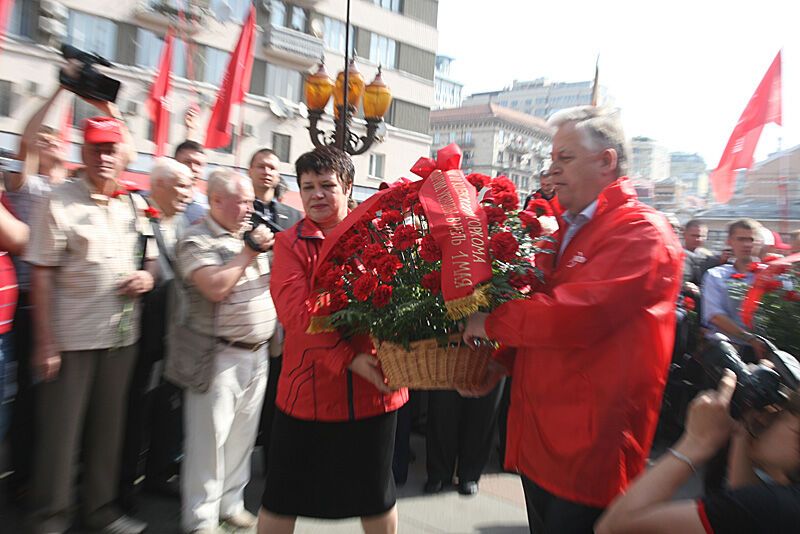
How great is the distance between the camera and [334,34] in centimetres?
2883

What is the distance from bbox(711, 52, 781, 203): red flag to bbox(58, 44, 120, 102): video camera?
5.91m

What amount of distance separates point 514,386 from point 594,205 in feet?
2.22

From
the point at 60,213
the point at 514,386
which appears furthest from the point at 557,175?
the point at 60,213

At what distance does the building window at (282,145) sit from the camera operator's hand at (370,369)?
24284 mm

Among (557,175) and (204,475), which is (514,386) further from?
(204,475)

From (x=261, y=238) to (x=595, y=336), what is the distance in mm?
1787

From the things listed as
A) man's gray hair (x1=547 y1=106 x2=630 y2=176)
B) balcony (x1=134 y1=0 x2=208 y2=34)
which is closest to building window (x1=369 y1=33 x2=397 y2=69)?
balcony (x1=134 y1=0 x2=208 y2=34)

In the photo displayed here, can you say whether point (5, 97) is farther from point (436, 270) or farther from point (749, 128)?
point (436, 270)

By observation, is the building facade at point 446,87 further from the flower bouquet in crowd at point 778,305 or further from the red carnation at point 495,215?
the red carnation at point 495,215

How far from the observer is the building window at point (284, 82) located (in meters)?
26.1

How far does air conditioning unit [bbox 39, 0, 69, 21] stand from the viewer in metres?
20.1

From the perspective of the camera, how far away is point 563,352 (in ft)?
6.26

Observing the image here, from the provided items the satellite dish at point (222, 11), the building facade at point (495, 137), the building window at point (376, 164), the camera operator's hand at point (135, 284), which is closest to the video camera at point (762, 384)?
the camera operator's hand at point (135, 284)

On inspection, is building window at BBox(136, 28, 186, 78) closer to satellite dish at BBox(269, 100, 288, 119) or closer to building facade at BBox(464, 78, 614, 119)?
satellite dish at BBox(269, 100, 288, 119)
